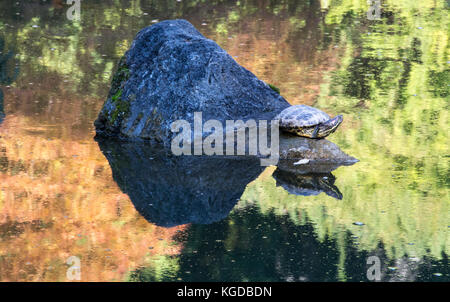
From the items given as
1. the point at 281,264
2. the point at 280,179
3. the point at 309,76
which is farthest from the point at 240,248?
the point at 309,76

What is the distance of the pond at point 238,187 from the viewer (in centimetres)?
601

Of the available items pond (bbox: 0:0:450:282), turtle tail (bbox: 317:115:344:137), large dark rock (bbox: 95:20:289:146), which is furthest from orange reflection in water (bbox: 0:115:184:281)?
turtle tail (bbox: 317:115:344:137)

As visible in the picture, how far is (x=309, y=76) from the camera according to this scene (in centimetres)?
1211

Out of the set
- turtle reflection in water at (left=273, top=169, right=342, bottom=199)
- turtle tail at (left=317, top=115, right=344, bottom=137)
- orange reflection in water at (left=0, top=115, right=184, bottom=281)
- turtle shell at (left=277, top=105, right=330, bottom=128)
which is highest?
turtle shell at (left=277, top=105, right=330, bottom=128)

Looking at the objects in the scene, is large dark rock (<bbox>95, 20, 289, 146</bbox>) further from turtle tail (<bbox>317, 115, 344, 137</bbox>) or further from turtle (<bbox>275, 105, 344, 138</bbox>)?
turtle tail (<bbox>317, 115, 344, 137</bbox>)

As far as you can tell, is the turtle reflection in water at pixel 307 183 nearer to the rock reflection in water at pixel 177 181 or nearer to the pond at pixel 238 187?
the pond at pixel 238 187

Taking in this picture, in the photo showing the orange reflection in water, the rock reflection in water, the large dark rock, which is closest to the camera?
the orange reflection in water

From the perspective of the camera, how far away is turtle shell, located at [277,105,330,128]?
830cm

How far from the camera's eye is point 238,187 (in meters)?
7.62

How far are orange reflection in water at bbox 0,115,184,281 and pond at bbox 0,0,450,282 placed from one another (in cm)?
2

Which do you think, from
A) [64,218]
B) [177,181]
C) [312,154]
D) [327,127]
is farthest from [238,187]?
[64,218]

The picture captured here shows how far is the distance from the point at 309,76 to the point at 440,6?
7291 mm

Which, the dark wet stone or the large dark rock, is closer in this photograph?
the dark wet stone

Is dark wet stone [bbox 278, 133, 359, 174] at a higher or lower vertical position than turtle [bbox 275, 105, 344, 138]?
lower
